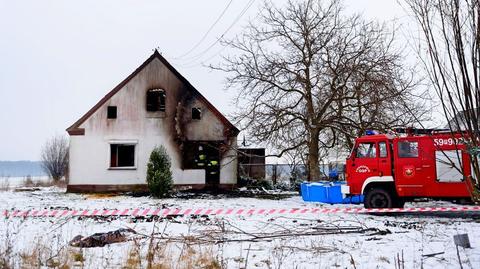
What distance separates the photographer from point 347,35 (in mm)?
20188

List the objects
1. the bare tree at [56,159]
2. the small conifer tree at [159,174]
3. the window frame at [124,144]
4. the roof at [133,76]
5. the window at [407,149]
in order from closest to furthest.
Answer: the window at [407,149]
the small conifer tree at [159,174]
the roof at [133,76]
the window frame at [124,144]
the bare tree at [56,159]

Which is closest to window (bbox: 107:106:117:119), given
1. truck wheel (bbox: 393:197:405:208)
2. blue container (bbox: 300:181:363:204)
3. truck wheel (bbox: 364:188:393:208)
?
blue container (bbox: 300:181:363:204)

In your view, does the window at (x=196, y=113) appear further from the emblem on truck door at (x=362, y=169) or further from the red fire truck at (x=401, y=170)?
the emblem on truck door at (x=362, y=169)

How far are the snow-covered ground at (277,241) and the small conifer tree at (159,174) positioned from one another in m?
7.58

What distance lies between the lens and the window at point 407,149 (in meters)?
13.7

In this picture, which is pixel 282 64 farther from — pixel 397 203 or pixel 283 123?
pixel 397 203

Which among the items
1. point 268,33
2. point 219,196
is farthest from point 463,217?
point 268,33

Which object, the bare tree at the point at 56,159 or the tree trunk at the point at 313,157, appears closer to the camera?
the tree trunk at the point at 313,157

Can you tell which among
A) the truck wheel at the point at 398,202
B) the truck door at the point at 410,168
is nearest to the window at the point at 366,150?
the truck door at the point at 410,168

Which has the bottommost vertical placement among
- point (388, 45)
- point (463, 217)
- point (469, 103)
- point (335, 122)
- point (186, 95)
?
point (463, 217)

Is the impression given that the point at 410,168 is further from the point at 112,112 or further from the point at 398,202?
the point at 112,112

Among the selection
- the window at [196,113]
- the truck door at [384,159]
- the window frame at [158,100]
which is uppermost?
the window frame at [158,100]

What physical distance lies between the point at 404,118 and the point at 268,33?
7.30 metres

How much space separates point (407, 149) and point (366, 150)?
1.23m
